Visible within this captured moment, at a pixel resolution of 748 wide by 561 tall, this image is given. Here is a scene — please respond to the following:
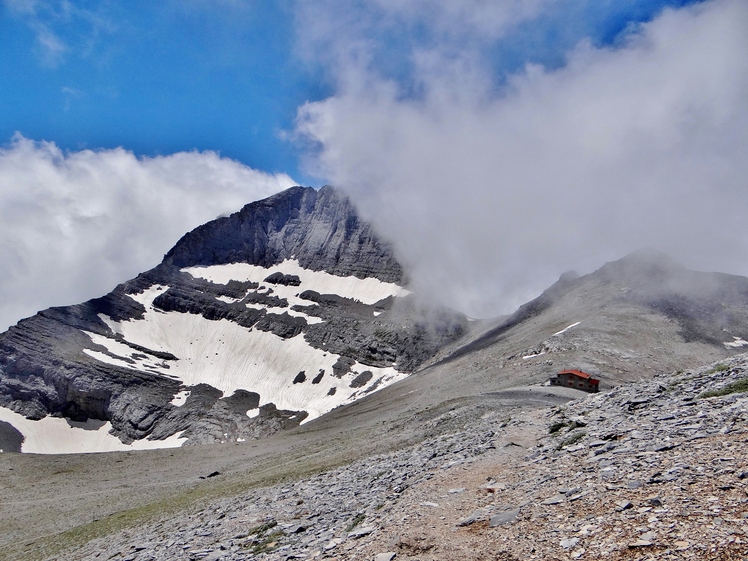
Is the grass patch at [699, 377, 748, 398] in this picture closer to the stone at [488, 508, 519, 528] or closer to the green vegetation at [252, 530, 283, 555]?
the stone at [488, 508, 519, 528]

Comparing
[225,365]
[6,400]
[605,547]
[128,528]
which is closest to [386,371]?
[225,365]

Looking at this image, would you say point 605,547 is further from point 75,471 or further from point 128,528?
point 75,471

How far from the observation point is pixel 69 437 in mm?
148000

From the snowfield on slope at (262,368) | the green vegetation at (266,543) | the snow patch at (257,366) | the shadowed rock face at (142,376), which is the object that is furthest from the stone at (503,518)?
the snow patch at (257,366)

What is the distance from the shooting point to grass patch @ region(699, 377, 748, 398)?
2092 centimetres

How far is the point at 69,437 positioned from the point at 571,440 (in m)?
158

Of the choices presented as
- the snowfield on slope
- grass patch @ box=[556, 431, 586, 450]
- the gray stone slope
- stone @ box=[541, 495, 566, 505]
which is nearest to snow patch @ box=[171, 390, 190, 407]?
the snowfield on slope

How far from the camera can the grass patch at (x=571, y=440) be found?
20.4 meters

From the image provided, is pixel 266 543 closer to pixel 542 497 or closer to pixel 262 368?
pixel 542 497

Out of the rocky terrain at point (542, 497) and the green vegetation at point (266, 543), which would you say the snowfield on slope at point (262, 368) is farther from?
the green vegetation at point (266, 543)

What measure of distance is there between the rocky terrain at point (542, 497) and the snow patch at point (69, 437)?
12447 cm

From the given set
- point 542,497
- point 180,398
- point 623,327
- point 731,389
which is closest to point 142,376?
point 180,398

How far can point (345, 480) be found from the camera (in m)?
26.6

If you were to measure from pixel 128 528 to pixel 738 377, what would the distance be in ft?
116
